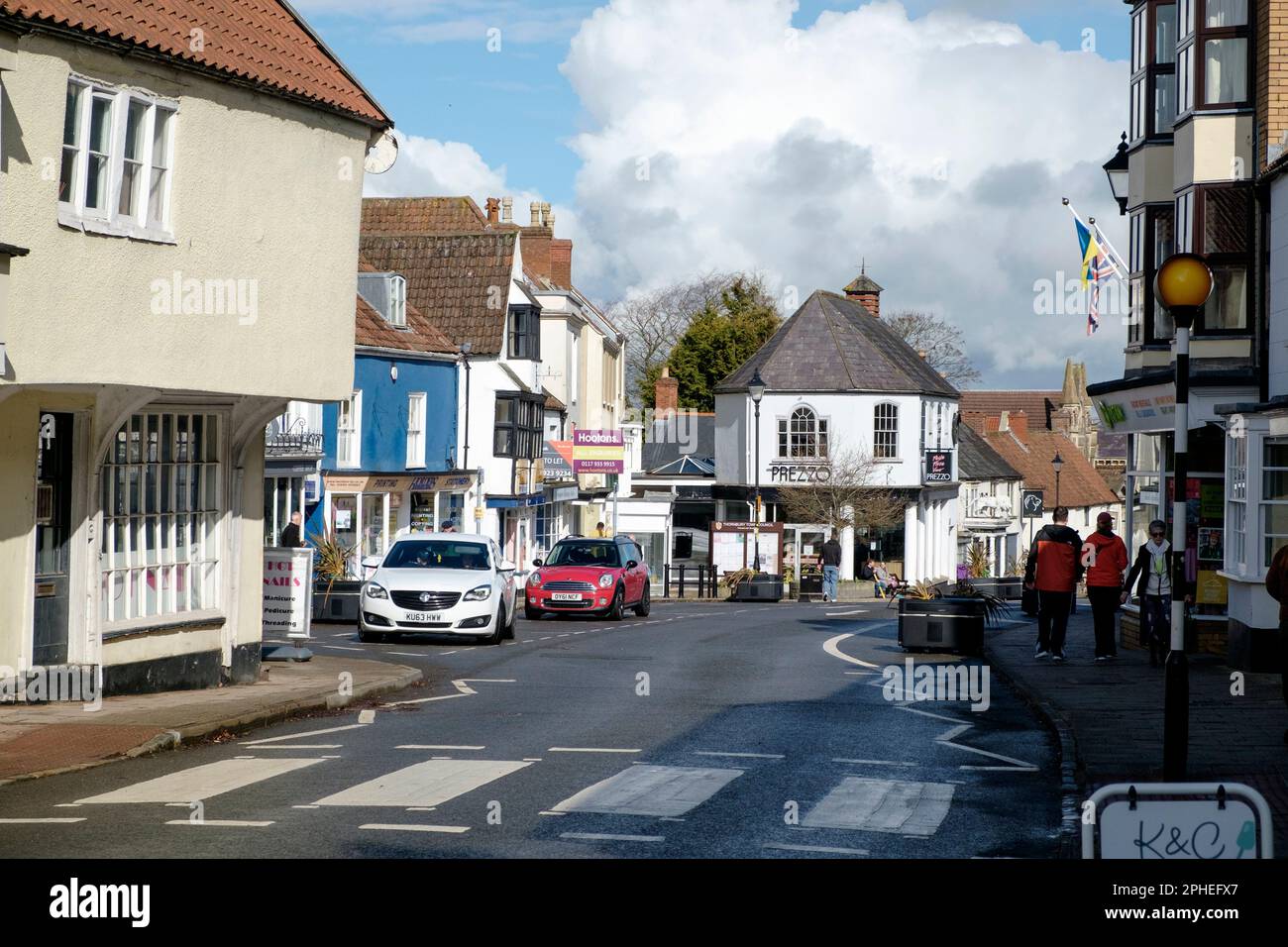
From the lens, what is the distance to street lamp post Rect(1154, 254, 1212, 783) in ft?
31.3

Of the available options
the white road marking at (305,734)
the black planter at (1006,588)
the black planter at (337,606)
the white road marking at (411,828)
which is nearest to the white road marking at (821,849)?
the white road marking at (411,828)

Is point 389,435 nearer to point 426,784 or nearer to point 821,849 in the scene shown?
point 426,784

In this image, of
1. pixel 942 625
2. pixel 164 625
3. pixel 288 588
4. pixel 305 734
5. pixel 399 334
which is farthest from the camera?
pixel 399 334

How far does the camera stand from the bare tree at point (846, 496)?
198ft

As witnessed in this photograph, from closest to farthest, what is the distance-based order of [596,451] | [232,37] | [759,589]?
[232,37] → [759,589] → [596,451]

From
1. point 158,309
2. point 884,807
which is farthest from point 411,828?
point 158,309

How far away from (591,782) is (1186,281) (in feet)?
16.6

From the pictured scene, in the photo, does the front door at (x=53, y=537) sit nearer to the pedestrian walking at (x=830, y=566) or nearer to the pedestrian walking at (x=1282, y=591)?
the pedestrian walking at (x=1282, y=591)

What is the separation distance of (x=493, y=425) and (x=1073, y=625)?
23.4m

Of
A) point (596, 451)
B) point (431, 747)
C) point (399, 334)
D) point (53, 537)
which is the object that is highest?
point (399, 334)

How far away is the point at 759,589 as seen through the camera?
46.0 meters

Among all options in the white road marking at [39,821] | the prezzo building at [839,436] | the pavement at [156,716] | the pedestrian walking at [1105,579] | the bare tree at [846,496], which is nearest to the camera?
the white road marking at [39,821]

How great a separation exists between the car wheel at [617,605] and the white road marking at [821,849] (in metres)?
23.7
